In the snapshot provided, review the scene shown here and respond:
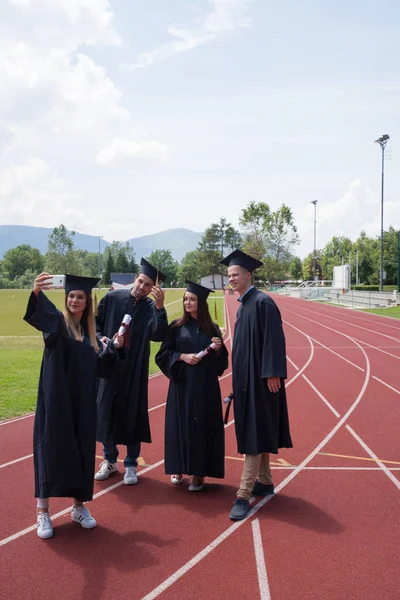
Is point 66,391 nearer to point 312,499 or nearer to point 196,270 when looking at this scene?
point 312,499

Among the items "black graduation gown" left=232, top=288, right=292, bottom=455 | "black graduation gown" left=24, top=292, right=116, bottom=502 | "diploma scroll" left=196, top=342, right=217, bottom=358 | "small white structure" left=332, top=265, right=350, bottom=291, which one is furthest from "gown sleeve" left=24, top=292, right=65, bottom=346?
"small white structure" left=332, top=265, right=350, bottom=291

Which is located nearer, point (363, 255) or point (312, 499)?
point (312, 499)

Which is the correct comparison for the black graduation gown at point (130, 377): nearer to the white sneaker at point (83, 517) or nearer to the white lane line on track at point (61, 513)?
the white lane line on track at point (61, 513)

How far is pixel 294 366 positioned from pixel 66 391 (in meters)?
9.68

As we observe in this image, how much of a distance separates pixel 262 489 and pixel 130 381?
A: 1.70m

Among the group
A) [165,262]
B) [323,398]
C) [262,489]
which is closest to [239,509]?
[262,489]

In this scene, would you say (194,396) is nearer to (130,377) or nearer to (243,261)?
(130,377)

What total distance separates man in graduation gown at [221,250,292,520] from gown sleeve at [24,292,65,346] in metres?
1.62

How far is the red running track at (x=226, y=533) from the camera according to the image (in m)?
3.60

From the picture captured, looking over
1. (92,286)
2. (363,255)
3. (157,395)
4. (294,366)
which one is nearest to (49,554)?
(92,286)

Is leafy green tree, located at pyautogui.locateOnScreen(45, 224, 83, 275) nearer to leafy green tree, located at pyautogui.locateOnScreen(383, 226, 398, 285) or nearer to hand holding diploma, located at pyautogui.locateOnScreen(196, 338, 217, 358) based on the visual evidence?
leafy green tree, located at pyautogui.locateOnScreen(383, 226, 398, 285)

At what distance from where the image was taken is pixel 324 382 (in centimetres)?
1130

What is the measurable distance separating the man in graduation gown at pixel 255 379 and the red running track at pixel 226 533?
494mm

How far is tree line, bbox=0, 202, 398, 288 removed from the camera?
279 feet
